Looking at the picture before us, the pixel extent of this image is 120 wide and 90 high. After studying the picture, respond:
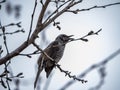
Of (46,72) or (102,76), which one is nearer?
(102,76)

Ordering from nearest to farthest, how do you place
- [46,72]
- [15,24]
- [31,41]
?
[31,41], [15,24], [46,72]

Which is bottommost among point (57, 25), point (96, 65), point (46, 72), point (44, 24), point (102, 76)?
point (46, 72)

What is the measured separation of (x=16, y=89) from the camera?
3.93 metres

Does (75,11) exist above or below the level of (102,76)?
above

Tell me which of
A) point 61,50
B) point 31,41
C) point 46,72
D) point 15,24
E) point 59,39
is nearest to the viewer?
point 31,41

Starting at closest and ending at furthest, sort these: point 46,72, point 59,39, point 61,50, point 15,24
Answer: point 15,24, point 46,72, point 61,50, point 59,39

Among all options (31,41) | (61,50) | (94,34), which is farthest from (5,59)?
(61,50)

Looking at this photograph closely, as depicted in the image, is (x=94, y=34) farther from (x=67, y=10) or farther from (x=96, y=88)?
(x=96, y=88)

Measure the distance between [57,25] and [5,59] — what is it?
0.89 m

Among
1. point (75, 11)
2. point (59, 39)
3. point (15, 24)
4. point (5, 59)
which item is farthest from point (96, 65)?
point (59, 39)

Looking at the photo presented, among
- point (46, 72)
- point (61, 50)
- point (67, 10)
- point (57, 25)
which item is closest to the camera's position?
point (67, 10)

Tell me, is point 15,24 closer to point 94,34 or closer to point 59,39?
point 94,34

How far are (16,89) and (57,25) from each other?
1340 mm

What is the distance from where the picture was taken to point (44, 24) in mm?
2854
